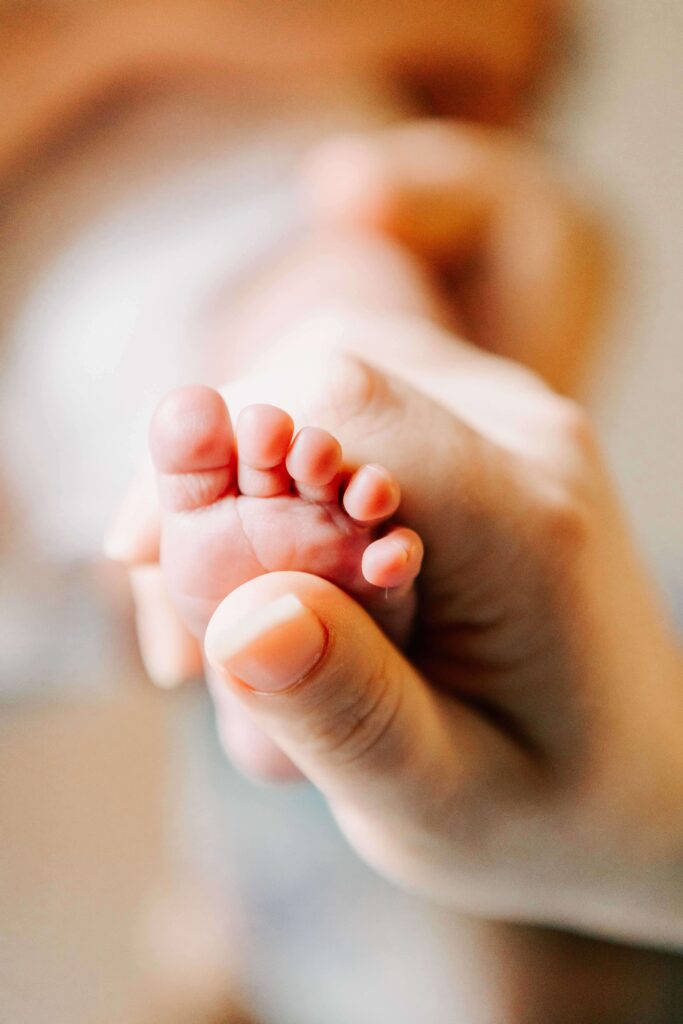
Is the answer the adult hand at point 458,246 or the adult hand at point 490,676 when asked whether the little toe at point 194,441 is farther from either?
the adult hand at point 458,246

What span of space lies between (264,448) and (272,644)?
2.5 inches

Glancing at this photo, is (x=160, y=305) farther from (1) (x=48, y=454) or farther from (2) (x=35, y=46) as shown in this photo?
(2) (x=35, y=46)

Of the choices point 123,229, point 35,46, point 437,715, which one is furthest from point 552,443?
point 35,46

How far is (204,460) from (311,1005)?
0.44 metres

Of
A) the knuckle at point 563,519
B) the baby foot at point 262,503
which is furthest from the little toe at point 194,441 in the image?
the knuckle at point 563,519

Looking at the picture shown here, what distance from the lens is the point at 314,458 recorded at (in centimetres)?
31

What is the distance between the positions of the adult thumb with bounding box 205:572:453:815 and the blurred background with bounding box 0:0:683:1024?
0.27 meters

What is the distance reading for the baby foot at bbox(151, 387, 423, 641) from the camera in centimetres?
31

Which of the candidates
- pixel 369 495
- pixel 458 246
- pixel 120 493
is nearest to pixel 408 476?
pixel 369 495

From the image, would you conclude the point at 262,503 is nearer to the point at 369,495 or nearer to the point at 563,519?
the point at 369,495

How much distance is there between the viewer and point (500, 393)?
510 millimetres

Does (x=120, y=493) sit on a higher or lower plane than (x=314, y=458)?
lower

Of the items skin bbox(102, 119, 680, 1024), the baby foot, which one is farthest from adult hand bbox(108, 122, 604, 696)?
the baby foot

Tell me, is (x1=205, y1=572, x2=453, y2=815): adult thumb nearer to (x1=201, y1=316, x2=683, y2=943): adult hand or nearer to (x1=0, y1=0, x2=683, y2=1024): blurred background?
(x1=201, y1=316, x2=683, y2=943): adult hand
